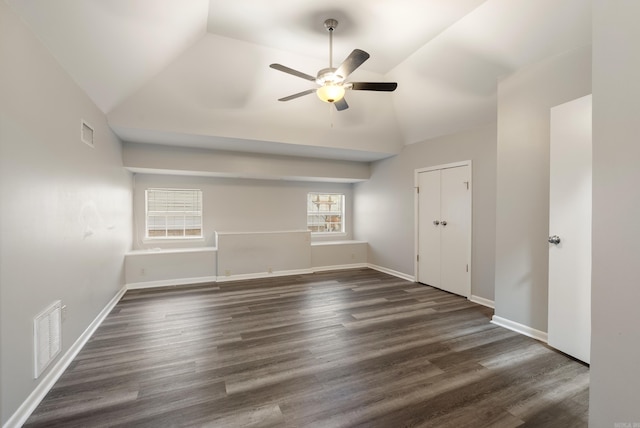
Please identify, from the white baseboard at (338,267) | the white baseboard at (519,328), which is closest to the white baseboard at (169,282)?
the white baseboard at (338,267)

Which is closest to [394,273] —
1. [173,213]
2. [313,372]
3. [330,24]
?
[313,372]

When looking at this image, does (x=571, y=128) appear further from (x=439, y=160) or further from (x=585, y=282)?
(x=439, y=160)

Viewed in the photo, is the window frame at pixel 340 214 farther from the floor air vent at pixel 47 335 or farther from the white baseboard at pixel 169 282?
the floor air vent at pixel 47 335

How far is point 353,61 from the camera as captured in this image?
2.37 meters

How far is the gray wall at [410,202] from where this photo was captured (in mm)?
3846

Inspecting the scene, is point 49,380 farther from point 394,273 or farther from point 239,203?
point 394,273

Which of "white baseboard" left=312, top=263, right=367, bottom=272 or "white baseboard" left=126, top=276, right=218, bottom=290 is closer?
"white baseboard" left=126, top=276, right=218, bottom=290

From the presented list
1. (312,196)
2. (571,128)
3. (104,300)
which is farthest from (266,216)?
(571,128)

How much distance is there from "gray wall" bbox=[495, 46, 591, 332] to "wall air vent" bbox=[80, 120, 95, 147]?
4.42 metres

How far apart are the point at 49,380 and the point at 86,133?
2.22 meters

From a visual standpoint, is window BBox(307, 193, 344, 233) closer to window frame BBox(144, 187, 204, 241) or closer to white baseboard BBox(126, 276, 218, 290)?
window frame BBox(144, 187, 204, 241)

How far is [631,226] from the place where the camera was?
1040 millimetres

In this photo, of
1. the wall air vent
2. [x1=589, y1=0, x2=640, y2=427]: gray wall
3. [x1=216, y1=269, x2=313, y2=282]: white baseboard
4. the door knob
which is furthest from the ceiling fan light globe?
[x1=216, y1=269, x2=313, y2=282]: white baseboard

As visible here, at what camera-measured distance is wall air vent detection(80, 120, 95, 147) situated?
2674 mm
